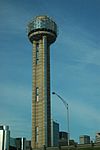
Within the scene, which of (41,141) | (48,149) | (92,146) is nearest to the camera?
(92,146)

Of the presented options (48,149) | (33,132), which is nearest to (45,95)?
(33,132)

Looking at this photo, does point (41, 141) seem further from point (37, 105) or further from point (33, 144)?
point (37, 105)

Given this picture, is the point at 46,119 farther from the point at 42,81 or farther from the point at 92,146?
the point at 92,146

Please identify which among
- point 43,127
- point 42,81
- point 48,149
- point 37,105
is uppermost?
point 42,81

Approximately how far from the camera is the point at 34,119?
636 feet

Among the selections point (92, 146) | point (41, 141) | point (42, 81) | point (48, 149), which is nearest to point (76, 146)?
point (92, 146)

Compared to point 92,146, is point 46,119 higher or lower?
higher

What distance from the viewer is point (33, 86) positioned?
654 feet

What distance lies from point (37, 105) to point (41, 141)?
69.4 feet

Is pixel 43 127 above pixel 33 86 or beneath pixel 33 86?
beneath

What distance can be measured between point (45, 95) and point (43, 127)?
727 inches

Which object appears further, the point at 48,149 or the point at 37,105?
the point at 37,105

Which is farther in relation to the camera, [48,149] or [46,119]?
[46,119]

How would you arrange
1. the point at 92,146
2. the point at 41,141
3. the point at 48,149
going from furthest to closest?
the point at 41,141 < the point at 48,149 < the point at 92,146
